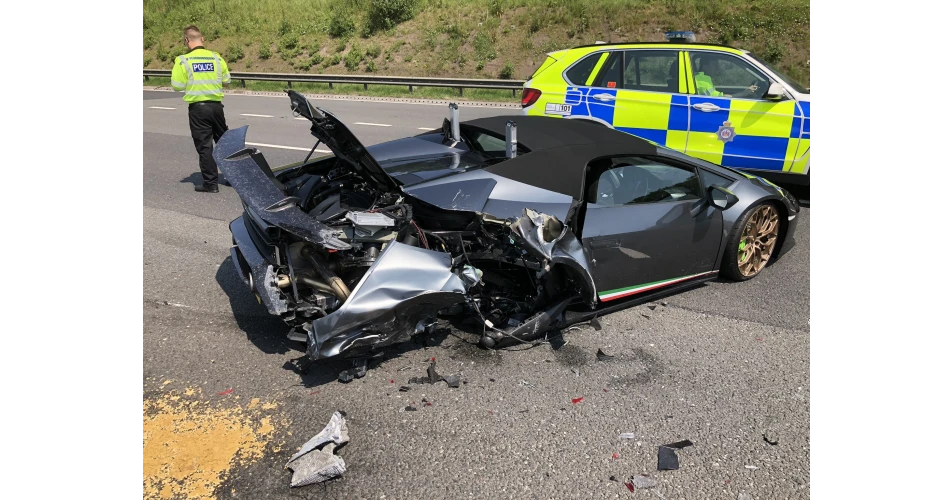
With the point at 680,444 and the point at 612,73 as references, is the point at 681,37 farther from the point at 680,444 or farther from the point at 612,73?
the point at 680,444

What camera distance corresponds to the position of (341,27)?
26.7 meters

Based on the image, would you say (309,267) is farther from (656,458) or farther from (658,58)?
(658,58)

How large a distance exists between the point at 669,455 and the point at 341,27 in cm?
2671

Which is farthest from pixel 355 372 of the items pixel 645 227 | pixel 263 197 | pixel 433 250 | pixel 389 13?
pixel 389 13

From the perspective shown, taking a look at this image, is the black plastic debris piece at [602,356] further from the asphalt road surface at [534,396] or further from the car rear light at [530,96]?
the car rear light at [530,96]

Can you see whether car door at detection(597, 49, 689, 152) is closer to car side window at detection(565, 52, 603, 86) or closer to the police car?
the police car

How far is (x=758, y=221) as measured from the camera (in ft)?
15.6

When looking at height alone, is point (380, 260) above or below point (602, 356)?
above

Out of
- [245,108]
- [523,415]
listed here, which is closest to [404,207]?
[523,415]

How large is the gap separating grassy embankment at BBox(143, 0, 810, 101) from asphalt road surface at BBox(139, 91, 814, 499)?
13066 millimetres

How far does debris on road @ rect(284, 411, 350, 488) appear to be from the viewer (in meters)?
2.66

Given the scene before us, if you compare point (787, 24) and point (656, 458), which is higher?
point (787, 24)

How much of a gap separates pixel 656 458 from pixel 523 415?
66cm

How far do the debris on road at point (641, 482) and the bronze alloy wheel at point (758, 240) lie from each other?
7.99 feet
